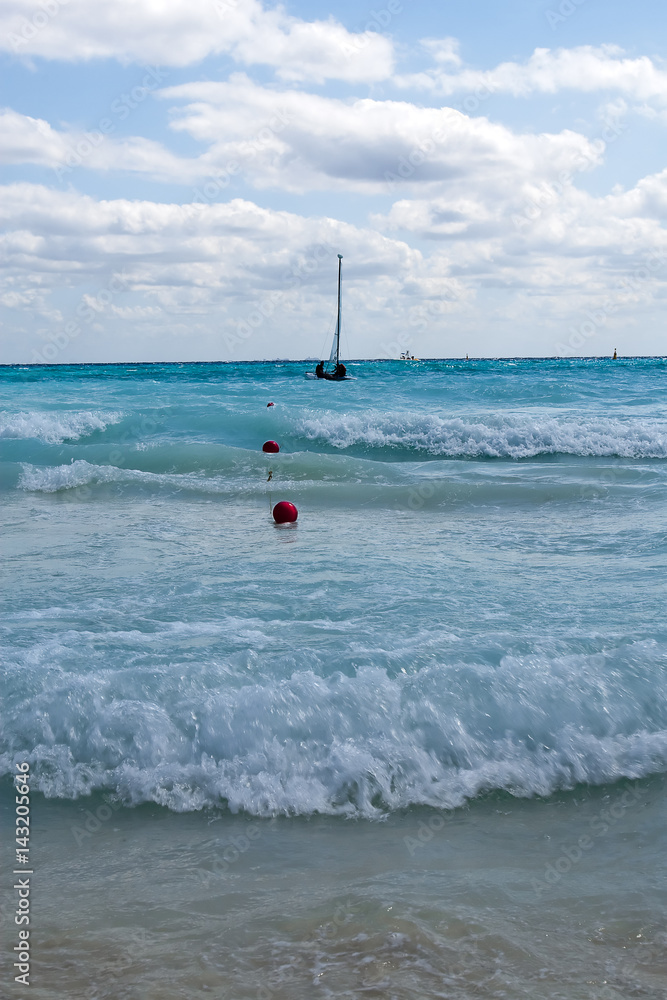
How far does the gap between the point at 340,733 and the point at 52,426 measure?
18359 mm

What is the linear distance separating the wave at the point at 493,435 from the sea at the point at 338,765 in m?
8.83

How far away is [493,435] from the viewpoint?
18.3 m

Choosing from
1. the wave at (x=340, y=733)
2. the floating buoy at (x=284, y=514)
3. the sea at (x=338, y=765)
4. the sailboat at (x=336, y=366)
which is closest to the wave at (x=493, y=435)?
the floating buoy at (x=284, y=514)

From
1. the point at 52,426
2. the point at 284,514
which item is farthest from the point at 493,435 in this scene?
the point at 52,426

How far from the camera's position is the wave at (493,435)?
688 inches

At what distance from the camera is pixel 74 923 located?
3.04m

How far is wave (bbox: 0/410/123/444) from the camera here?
19.8m

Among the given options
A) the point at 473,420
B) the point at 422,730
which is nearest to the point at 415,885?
the point at 422,730

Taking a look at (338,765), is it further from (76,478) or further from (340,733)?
(76,478)

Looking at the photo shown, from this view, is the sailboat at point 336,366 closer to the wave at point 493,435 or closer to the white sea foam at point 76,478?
the wave at point 493,435

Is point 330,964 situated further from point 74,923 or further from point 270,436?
Result: point 270,436

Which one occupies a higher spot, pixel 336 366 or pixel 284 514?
pixel 336 366

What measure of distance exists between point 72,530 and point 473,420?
12370mm

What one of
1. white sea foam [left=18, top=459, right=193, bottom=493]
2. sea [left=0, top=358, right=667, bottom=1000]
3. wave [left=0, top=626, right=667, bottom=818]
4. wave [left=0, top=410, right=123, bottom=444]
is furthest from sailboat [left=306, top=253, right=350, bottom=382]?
wave [left=0, top=626, right=667, bottom=818]
